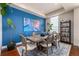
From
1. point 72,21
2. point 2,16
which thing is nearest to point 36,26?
point 2,16

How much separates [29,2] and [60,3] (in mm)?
693

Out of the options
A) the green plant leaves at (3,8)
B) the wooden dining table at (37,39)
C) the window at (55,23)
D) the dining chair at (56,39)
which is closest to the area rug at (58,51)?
the dining chair at (56,39)

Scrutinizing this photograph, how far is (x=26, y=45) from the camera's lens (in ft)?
7.01

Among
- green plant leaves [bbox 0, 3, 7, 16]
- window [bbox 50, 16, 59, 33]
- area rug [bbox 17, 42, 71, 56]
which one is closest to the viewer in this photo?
green plant leaves [bbox 0, 3, 7, 16]

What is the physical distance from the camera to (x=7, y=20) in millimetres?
1951

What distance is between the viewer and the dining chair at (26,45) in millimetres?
2078

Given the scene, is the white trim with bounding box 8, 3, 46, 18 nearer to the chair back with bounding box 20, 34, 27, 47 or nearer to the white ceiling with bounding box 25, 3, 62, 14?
the white ceiling with bounding box 25, 3, 62, 14

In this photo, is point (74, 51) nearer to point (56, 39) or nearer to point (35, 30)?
point (56, 39)

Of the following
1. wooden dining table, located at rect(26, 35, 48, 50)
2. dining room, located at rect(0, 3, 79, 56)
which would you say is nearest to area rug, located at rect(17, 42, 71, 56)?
dining room, located at rect(0, 3, 79, 56)

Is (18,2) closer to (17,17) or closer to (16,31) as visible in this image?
(17,17)

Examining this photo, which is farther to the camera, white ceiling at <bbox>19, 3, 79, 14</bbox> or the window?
the window

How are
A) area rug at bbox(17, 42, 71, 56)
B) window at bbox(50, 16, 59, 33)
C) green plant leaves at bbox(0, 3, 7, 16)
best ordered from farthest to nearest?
1. window at bbox(50, 16, 59, 33)
2. area rug at bbox(17, 42, 71, 56)
3. green plant leaves at bbox(0, 3, 7, 16)

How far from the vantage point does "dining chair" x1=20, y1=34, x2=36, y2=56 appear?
2078 millimetres

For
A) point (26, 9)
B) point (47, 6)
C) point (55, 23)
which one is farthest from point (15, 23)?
point (55, 23)
